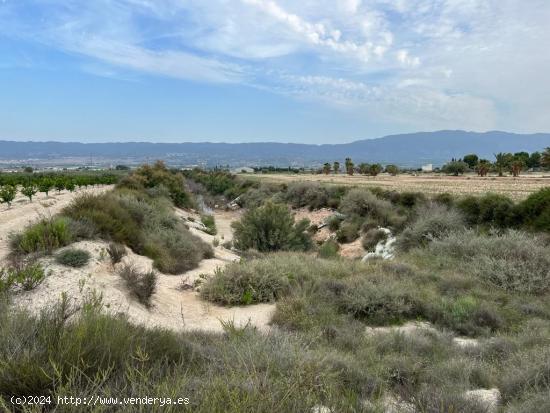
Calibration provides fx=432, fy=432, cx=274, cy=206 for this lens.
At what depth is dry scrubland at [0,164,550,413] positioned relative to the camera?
139 inches

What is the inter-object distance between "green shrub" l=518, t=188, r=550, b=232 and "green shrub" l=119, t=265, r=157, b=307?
15293 mm

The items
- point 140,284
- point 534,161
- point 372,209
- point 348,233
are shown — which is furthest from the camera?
point 534,161

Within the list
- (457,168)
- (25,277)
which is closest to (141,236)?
(25,277)

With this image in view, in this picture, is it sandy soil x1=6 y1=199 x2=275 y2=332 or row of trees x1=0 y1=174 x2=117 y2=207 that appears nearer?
sandy soil x1=6 y1=199 x2=275 y2=332

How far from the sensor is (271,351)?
182 inches

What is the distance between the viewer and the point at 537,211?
19.0 meters

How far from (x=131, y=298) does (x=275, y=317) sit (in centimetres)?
315

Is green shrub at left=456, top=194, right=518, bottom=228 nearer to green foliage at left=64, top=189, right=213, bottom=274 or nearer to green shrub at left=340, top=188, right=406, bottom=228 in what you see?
green shrub at left=340, top=188, right=406, bottom=228

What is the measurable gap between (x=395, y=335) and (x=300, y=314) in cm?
188

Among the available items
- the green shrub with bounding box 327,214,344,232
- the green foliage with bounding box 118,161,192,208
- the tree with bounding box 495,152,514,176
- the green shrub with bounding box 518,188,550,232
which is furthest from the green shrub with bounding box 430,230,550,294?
the tree with bounding box 495,152,514,176

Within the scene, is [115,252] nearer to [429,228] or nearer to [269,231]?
[269,231]

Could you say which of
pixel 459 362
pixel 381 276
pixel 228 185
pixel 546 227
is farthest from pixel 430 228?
pixel 228 185

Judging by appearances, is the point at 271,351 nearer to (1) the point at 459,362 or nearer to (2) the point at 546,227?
(1) the point at 459,362

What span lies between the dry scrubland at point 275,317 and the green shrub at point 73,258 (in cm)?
3
